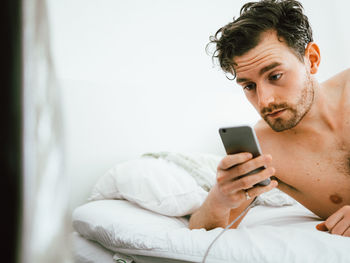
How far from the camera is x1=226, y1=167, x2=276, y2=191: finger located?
0.66 meters

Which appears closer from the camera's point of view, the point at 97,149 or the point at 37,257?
the point at 37,257

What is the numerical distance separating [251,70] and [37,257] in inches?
34.0

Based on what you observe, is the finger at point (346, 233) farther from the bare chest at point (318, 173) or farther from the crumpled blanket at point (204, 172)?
the crumpled blanket at point (204, 172)

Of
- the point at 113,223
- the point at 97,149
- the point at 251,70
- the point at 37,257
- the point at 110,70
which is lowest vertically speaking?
the point at 113,223

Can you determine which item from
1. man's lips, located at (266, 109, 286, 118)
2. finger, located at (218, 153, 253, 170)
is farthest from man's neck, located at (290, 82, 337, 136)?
finger, located at (218, 153, 253, 170)

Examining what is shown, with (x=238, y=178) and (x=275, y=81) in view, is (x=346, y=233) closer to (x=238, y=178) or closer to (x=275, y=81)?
(x=238, y=178)

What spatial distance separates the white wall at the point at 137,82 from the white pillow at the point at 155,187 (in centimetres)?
24

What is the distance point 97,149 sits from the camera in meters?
1.31

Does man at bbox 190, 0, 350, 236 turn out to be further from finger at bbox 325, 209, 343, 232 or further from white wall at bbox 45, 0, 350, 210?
white wall at bbox 45, 0, 350, 210

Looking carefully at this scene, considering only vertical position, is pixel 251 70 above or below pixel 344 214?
above

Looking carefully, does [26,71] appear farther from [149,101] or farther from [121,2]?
[121,2]

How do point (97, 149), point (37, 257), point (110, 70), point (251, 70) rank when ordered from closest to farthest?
point (37, 257)
point (251, 70)
point (97, 149)
point (110, 70)

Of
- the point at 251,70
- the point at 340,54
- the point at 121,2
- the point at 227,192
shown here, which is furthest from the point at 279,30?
the point at 340,54

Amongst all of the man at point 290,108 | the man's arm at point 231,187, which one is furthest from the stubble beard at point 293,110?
the man's arm at point 231,187
